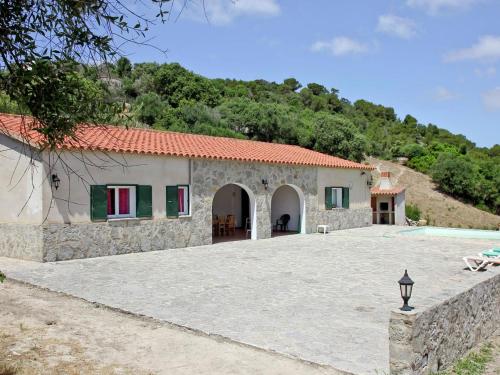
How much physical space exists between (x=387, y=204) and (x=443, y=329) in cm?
2229

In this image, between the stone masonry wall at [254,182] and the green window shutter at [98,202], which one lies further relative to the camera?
the stone masonry wall at [254,182]

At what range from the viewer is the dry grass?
3837cm

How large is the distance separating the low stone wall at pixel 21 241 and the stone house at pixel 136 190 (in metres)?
0.03

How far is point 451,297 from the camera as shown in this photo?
619cm

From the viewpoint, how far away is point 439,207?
40.6m

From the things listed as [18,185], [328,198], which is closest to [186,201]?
[18,185]

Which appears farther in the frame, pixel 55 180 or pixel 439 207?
pixel 439 207

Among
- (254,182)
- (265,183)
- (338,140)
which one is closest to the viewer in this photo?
(254,182)

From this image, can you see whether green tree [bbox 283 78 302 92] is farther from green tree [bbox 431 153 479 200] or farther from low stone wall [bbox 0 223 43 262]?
low stone wall [bbox 0 223 43 262]

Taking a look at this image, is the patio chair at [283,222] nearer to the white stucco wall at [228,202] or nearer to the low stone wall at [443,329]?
the white stucco wall at [228,202]

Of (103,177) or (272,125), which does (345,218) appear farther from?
(272,125)

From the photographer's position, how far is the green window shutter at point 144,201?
14078 millimetres

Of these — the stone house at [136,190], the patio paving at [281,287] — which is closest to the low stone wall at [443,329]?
the patio paving at [281,287]

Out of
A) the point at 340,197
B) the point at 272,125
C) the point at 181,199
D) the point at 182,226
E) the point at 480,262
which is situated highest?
the point at 272,125
